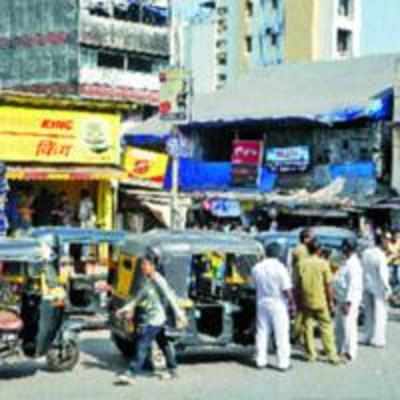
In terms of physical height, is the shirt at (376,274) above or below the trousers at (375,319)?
above

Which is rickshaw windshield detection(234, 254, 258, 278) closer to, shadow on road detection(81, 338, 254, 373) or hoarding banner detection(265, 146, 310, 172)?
shadow on road detection(81, 338, 254, 373)

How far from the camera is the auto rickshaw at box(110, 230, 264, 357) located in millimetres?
14164

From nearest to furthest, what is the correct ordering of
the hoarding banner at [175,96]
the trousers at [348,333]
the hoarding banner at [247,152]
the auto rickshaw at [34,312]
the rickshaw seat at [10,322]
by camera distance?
the rickshaw seat at [10,322] → the auto rickshaw at [34,312] → the trousers at [348,333] → the hoarding banner at [175,96] → the hoarding banner at [247,152]

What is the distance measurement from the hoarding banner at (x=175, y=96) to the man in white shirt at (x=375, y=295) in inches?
241

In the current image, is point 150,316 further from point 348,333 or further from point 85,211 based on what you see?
point 85,211

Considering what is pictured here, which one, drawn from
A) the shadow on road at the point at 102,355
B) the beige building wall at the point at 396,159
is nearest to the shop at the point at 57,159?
the beige building wall at the point at 396,159

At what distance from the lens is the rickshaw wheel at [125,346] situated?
1494cm

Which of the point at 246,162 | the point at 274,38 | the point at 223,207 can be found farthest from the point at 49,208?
the point at 274,38

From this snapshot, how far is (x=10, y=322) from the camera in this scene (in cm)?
1285

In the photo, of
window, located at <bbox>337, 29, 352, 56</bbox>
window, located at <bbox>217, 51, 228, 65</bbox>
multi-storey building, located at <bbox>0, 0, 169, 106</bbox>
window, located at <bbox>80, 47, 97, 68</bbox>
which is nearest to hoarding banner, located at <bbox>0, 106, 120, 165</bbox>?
multi-storey building, located at <bbox>0, 0, 169, 106</bbox>

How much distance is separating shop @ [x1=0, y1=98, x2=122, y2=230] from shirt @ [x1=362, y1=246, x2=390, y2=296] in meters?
12.1

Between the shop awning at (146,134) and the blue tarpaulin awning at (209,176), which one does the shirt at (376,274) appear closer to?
the blue tarpaulin awning at (209,176)

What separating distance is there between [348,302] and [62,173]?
1404cm

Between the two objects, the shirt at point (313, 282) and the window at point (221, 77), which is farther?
the window at point (221, 77)
